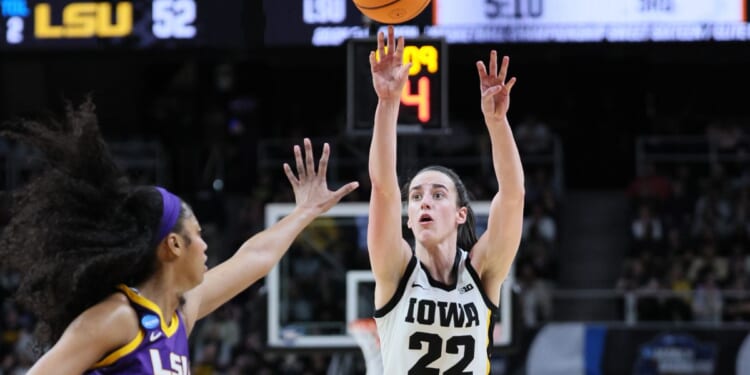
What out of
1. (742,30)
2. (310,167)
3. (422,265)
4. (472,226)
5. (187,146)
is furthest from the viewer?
(187,146)

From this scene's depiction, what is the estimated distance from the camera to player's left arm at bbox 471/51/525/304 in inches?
174

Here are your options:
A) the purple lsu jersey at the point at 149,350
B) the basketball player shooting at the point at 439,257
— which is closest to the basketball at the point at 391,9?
the basketball player shooting at the point at 439,257

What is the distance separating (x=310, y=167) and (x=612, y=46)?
5358 mm

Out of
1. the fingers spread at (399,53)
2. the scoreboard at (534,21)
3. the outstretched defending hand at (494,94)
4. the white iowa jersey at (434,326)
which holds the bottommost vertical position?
the white iowa jersey at (434,326)

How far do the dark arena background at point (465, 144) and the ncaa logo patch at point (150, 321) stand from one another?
15.6 ft

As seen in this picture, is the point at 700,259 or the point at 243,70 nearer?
the point at 700,259

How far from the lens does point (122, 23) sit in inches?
352

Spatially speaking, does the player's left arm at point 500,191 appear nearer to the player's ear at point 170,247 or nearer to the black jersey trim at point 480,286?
the black jersey trim at point 480,286

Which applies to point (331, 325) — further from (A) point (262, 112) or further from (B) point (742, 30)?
(A) point (262, 112)

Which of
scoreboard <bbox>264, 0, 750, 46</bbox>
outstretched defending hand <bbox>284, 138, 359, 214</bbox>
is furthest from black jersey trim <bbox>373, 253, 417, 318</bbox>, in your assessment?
scoreboard <bbox>264, 0, 750, 46</bbox>

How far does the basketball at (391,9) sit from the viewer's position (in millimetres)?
6043

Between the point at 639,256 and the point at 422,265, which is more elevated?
the point at 422,265

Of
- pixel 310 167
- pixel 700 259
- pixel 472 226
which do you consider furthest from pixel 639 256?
pixel 310 167

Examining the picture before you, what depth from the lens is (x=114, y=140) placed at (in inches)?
658
